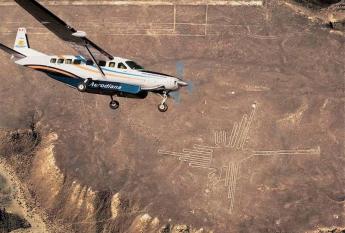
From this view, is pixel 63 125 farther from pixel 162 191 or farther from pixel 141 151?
pixel 162 191

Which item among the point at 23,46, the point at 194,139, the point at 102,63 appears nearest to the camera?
the point at 102,63

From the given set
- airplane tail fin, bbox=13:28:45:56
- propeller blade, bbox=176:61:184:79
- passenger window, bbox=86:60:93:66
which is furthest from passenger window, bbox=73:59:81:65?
propeller blade, bbox=176:61:184:79

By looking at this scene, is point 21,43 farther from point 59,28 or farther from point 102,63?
point 59,28

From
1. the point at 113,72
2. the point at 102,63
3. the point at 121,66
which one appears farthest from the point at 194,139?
the point at 102,63

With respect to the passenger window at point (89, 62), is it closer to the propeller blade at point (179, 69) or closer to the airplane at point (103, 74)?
the airplane at point (103, 74)

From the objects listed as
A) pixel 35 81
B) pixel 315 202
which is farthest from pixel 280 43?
pixel 35 81

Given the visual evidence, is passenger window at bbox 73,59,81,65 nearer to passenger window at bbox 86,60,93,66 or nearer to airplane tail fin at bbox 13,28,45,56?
passenger window at bbox 86,60,93,66
